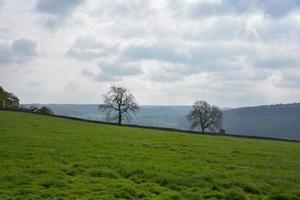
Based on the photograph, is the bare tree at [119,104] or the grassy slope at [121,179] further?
the bare tree at [119,104]

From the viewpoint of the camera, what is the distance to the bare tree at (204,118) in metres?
129

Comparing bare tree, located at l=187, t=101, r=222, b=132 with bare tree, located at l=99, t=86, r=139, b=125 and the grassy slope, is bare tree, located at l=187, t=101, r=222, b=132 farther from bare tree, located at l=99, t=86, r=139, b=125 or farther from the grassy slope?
the grassy slope

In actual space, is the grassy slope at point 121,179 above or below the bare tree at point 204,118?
below

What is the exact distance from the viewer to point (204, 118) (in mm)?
130125

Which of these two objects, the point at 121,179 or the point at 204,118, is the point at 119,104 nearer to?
the point at 204,118

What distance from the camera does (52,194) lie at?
1544 cm

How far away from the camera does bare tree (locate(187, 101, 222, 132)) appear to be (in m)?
129

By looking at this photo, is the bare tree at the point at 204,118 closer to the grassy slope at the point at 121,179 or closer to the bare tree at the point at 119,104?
the bare tree at the point at 119,104

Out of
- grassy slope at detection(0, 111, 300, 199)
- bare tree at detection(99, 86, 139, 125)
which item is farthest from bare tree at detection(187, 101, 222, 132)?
grassy slope at detection(0, 111, 300, 199)

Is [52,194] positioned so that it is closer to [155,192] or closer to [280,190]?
[155,192]

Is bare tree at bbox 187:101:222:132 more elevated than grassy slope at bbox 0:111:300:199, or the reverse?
bare tree at bbox 187:101:222:132

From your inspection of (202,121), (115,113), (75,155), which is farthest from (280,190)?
(202,121)

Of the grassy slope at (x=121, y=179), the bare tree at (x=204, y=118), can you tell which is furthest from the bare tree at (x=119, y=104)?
the grassy slope at (x=121, y=179)

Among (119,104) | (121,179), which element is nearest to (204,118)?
(119,104)
